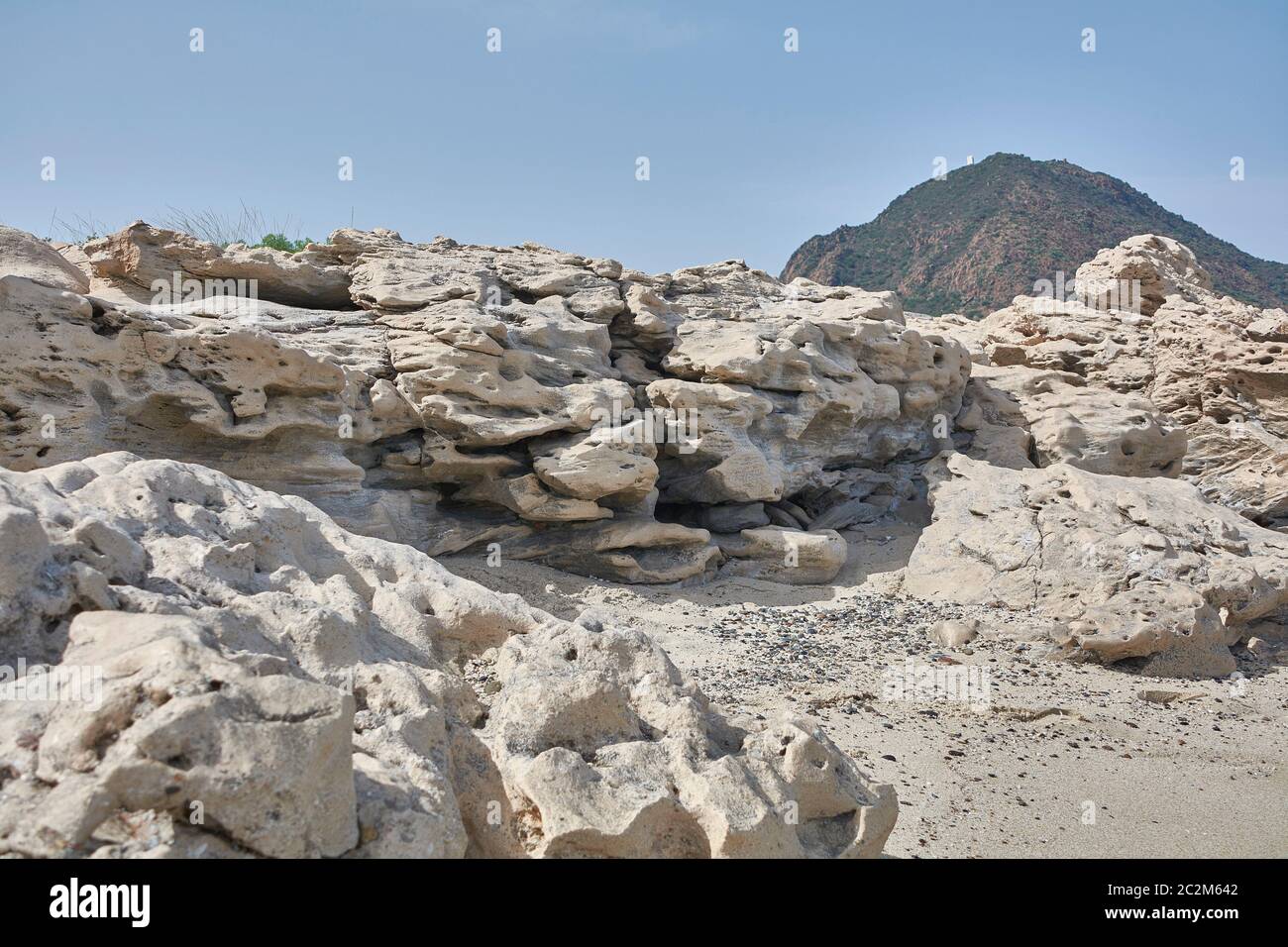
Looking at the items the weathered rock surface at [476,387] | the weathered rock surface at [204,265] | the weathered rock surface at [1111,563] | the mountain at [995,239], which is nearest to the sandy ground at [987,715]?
the weathered rock surface at [1111,563]

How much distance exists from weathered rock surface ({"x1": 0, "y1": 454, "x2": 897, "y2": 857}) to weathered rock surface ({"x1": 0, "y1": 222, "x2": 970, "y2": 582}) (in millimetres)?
4324

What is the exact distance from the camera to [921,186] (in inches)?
2170

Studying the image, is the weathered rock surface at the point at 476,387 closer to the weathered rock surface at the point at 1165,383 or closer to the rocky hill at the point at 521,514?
the rocky hill at the point at 521,514

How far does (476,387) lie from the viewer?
9586 millimetres

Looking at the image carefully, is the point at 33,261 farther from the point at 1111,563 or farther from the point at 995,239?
the point at 995,239

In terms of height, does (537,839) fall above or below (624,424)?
below

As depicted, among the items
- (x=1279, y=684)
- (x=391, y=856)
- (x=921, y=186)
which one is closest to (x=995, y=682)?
(x=1279, y=684)

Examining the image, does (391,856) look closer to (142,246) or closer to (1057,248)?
(142,246)

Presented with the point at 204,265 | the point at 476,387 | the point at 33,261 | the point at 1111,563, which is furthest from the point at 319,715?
the point at 204,265

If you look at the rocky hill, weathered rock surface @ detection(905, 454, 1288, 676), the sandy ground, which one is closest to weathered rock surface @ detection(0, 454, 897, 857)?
the rocky hill

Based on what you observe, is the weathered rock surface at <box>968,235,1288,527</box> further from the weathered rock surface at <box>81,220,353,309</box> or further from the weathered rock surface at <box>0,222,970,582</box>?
the weathered rock surface at <box>81,220,353,309</box>

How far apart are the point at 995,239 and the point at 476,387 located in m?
44.1

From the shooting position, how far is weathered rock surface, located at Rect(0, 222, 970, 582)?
7.89m
